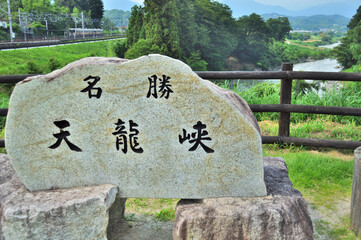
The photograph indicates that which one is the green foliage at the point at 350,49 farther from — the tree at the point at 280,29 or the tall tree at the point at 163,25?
the tall tree at the point at 163,25

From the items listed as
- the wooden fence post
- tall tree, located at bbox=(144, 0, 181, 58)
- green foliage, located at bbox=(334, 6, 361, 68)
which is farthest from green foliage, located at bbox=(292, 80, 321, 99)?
green foliage, located at bbox=(334, 6, 361, 68)

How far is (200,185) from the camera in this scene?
2057 millimetres

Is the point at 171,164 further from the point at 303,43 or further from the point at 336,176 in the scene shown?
the point at 303,43

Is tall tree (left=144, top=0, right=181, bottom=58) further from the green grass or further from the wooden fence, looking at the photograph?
the wooden fence

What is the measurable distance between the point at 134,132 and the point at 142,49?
10223mm

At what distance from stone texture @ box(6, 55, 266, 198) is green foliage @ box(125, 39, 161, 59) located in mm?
9833

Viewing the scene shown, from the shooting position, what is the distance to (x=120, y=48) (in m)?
12.1

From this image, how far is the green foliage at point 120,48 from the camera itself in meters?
11.9

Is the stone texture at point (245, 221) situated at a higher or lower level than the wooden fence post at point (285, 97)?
lower

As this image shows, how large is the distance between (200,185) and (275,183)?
0.58 m

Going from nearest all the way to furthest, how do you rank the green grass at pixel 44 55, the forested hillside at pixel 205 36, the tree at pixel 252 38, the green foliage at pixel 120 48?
the green grass at pixel 44 55
the green foliage at pixel 120 48
the forested hillside at pixel 205 36
the tree at pixel 252 38

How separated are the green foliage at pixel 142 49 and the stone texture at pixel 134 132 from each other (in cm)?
983

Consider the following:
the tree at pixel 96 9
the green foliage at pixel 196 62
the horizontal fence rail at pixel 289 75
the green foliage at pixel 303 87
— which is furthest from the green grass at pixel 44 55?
the horizontal fence rail at pixel 289 75

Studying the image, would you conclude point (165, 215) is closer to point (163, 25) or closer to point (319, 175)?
point (319, 175)
